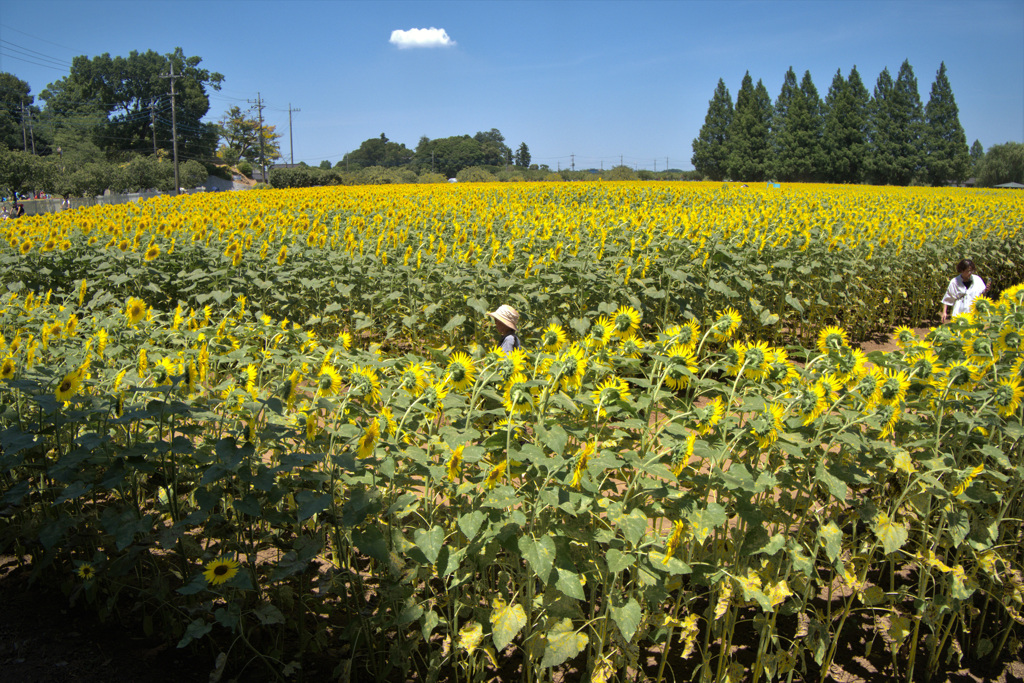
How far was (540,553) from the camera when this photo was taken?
71.1 inches

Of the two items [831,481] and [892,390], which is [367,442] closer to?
[831,481]

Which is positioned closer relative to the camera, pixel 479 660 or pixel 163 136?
pixel 479 660

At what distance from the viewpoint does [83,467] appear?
2266mm

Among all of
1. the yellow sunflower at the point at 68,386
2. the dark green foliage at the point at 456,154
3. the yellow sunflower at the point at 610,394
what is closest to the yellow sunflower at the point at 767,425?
the yellow sunflower at the point at 610,394

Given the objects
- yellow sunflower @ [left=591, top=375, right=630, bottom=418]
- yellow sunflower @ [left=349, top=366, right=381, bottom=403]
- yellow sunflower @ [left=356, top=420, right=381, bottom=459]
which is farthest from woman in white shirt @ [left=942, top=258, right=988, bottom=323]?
yellow sunflower @ [left=356, top=420, right=381, bottom=459]

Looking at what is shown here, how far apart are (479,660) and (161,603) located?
116cm

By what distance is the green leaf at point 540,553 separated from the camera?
177 centimetres

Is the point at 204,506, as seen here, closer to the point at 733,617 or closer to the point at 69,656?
the point at 69,656

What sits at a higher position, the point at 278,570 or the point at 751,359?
the point at 751,359

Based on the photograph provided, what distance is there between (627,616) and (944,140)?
225ft

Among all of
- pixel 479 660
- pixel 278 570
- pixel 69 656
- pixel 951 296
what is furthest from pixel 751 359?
pixel 951 296

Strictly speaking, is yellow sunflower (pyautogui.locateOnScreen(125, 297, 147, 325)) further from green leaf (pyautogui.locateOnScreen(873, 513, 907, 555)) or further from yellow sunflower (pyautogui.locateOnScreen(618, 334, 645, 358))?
green leaf (pyautogui.locateOnScreen(873, 513, 907, 555))

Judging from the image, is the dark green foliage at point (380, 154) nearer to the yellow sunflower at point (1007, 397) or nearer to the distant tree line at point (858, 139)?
the distant tree line at point (858, 139)

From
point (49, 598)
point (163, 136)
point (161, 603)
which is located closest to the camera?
point (161, 603)
